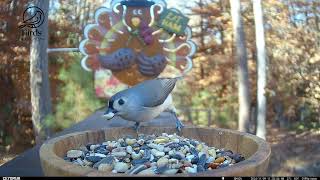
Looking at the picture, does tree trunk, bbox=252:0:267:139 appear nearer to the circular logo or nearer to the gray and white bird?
the circular logo

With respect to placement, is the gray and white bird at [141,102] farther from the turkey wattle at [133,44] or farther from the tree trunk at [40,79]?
the tree trunk at [40,79]

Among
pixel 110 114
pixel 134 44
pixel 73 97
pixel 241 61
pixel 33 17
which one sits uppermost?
pixel 33 17

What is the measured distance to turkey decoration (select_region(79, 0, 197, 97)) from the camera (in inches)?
117

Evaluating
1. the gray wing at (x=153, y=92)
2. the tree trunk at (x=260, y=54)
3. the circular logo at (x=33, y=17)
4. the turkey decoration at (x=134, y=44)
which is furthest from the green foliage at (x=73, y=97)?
the gray wing at (x=153, y=92)

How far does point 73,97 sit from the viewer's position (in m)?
2.97

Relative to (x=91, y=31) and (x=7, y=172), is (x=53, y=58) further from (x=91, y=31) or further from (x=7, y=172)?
(x=7, y=172)

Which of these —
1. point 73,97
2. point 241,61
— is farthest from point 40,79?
point 241,61

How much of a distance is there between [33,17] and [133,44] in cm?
72

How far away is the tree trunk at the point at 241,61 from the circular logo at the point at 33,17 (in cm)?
134

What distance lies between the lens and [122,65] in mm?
2982

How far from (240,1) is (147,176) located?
2479 millimetres

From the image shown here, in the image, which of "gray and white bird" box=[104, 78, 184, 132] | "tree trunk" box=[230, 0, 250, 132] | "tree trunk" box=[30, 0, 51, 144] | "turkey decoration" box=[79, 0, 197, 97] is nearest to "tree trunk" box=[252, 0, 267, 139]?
"tree trunk" box=[230, 0, 250, 132]

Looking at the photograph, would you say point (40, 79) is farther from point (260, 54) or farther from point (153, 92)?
point (153, 92)

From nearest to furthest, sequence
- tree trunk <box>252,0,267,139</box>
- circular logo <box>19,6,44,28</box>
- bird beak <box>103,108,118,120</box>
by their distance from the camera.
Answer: bird beak <box>103,108,118,120</box>, circular logo <box>19,6,44,28</box>, tree trunk <box>252,0,267,139</box>
